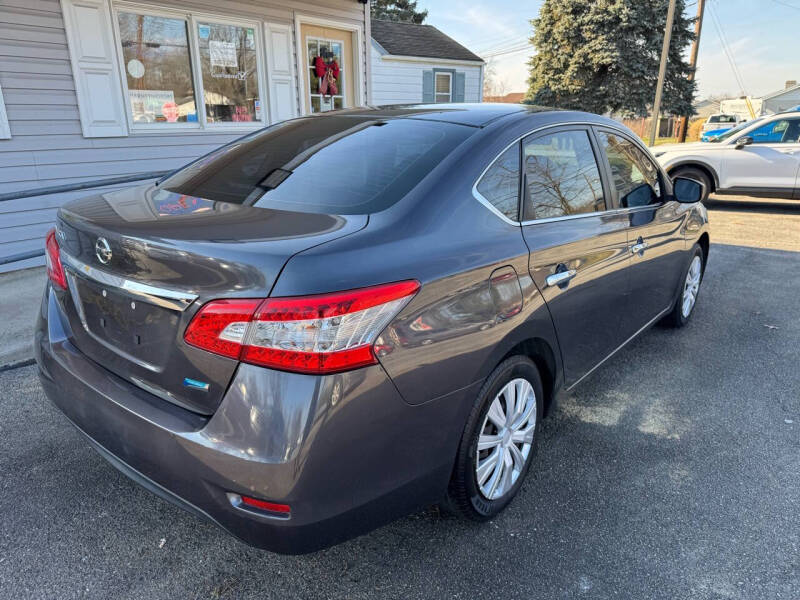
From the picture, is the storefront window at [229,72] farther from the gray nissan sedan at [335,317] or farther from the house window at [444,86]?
the house window at [444,86]

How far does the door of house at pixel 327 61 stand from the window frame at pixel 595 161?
250 inches

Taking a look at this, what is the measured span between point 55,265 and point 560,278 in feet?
6.84

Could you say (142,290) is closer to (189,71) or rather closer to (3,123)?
(3,123)

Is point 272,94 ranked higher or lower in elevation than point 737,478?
higher

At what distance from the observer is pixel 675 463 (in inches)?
110

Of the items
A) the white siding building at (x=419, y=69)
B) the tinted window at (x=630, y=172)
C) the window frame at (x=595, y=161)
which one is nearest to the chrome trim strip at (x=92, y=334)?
the window frame at (x=595, y=161)

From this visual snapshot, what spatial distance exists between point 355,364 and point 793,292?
228 inches

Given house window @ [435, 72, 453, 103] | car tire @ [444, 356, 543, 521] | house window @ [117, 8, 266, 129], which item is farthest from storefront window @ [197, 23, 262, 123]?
house window @ [435, 72, 453, 103]

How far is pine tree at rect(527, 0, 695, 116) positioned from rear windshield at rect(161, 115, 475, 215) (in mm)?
22831

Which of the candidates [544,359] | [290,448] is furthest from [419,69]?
[290,448]

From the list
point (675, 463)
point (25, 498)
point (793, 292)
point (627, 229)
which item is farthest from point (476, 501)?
point (793, 292)

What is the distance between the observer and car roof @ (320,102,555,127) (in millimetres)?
2525

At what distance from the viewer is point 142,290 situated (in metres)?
1.73

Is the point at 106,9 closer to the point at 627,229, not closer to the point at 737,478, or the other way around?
the point at 627,229
